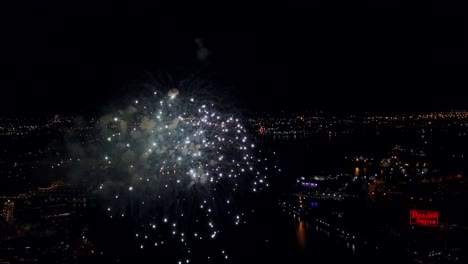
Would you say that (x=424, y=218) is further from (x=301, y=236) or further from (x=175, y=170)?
(x=175, y=170)

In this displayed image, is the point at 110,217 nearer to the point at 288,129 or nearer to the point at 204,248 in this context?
the point at 204,248

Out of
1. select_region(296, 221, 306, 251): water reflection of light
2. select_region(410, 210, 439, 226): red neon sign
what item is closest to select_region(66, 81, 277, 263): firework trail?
select_region(296, 221, 306, 251): water reflection of light

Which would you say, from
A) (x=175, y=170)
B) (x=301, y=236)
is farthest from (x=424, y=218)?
(x=175, y=170)

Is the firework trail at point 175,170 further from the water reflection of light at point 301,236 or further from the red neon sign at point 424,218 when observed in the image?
the red neon sign at point 424,218

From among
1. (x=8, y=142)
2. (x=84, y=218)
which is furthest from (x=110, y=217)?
(x=8, y=142)

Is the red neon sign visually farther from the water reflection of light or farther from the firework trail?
the firework trail

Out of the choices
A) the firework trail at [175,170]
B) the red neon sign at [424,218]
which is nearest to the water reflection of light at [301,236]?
the firework trail at [175,170]
